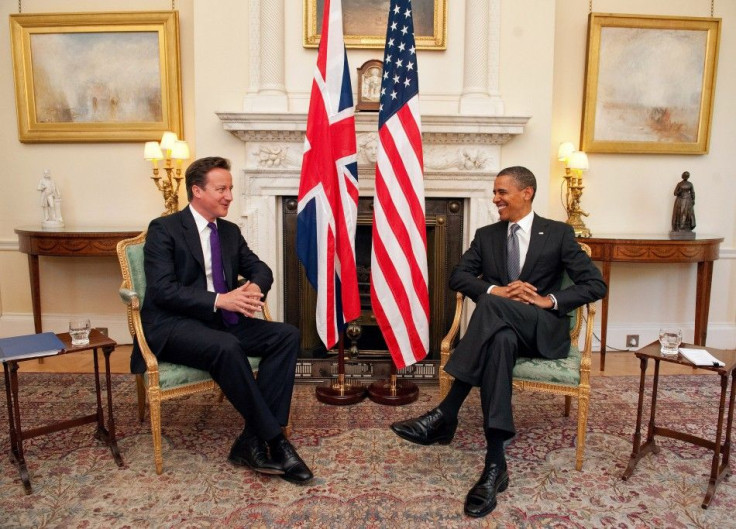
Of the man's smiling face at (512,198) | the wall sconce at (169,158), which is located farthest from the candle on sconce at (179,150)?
the man's smiling face at (512,198)

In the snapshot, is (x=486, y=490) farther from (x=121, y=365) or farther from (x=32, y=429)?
(x=121, y=365)

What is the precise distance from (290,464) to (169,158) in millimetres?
2726

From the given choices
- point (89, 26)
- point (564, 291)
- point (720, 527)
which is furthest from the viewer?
point (89, 26)

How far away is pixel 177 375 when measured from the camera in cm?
256

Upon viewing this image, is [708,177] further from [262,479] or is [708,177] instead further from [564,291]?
[262,479]

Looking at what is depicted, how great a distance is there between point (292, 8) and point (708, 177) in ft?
12.2

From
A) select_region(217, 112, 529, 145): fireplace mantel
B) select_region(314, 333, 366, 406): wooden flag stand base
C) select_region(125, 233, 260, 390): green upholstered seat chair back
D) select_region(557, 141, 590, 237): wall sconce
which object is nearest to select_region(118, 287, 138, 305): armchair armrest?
select_region(125, 233, 260, 390): green upholstered seat chair back

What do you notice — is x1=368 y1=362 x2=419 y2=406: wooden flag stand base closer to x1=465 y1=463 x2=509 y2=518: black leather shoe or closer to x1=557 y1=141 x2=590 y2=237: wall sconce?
x1=465 y1=463 x2=509 y2=518: black leather shoe

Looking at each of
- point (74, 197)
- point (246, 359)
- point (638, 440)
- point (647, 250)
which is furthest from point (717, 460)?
point (74, 197)

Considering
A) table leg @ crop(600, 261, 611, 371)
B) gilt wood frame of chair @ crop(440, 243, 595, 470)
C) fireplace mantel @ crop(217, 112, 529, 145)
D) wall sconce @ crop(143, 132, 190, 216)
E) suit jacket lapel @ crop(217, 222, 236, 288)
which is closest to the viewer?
gilt wood frame of chair @ crop(440, 243, 595, 470)

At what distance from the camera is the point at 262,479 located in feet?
8.20

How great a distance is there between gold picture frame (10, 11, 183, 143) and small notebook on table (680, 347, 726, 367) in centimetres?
397

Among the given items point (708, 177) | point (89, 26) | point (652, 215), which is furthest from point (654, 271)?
point (89, 26)

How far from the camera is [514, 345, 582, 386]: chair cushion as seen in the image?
259cm
